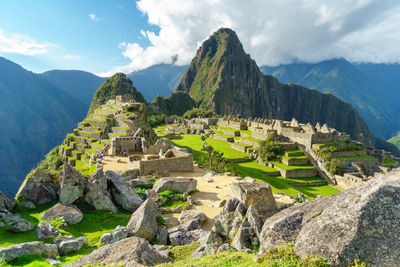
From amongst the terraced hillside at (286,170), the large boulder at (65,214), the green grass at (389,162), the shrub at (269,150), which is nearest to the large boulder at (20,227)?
the large boulder at (65,214)

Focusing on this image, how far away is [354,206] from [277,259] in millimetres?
1554

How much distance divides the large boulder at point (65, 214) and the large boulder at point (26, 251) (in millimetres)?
2288

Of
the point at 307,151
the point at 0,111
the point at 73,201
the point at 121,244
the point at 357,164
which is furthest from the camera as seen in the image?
the point at 0,111

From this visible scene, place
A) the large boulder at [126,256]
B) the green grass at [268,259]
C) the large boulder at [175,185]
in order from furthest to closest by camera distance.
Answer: the large boulder at [175,185] → the large boulder at [126,256] → the green grass at [268,259]

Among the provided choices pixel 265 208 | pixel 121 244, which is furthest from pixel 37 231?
pixel 265 208

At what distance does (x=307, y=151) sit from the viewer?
4181 cm

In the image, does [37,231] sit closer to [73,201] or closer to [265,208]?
[73,201]

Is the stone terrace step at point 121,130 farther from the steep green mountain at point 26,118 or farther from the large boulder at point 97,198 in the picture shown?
the steep green mountain at point 26,118

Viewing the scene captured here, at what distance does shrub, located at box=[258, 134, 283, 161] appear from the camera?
40.6 m

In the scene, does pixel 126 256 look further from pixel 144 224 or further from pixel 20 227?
pixel 20 227

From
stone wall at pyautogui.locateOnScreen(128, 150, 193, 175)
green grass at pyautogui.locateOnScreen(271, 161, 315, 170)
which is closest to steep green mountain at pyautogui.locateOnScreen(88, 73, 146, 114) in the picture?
green grass at pyautogui.locateOnScreen(271, 161, 315, 170)

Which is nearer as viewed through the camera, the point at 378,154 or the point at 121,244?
the point at 121,244

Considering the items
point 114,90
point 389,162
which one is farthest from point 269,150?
point 114,90

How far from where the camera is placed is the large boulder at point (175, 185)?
1313 centimetres
